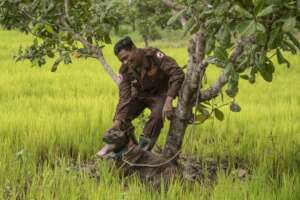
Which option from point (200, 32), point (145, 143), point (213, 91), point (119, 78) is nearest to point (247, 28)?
point (200, 32)

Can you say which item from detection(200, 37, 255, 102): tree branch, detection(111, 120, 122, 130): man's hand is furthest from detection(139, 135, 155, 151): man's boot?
detection(200, 37, 255, 102): tree branch

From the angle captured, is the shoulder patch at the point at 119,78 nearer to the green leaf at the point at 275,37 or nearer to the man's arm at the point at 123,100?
the man's arm at the point at 123,100

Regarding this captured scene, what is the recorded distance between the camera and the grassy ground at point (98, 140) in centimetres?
254

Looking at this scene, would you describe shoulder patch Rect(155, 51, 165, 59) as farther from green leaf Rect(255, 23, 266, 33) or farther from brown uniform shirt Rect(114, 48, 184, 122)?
green leaf Rect(255, 23, 266, 33)

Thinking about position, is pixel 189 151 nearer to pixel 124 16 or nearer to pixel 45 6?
pixel 124 16

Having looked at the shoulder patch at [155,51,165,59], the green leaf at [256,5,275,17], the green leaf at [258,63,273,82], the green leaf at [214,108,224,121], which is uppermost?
the green leaf at [256,5,275,17]

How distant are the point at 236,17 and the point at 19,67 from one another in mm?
5903

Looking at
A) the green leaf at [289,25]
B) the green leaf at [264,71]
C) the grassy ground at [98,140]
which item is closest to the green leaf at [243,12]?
the green leaf at [289,25]

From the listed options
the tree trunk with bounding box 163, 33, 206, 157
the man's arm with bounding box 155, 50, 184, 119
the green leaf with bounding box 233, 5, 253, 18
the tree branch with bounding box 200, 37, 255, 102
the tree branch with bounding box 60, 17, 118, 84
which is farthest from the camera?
the tree branch with bounding box 60, 17, 118, 84

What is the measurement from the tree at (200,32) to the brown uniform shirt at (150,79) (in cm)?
6

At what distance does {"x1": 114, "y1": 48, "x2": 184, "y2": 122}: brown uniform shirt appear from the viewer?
2904mm

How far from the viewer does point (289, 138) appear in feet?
12.4

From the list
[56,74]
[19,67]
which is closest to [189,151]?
[56,74]

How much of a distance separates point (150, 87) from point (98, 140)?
75 centimetres
